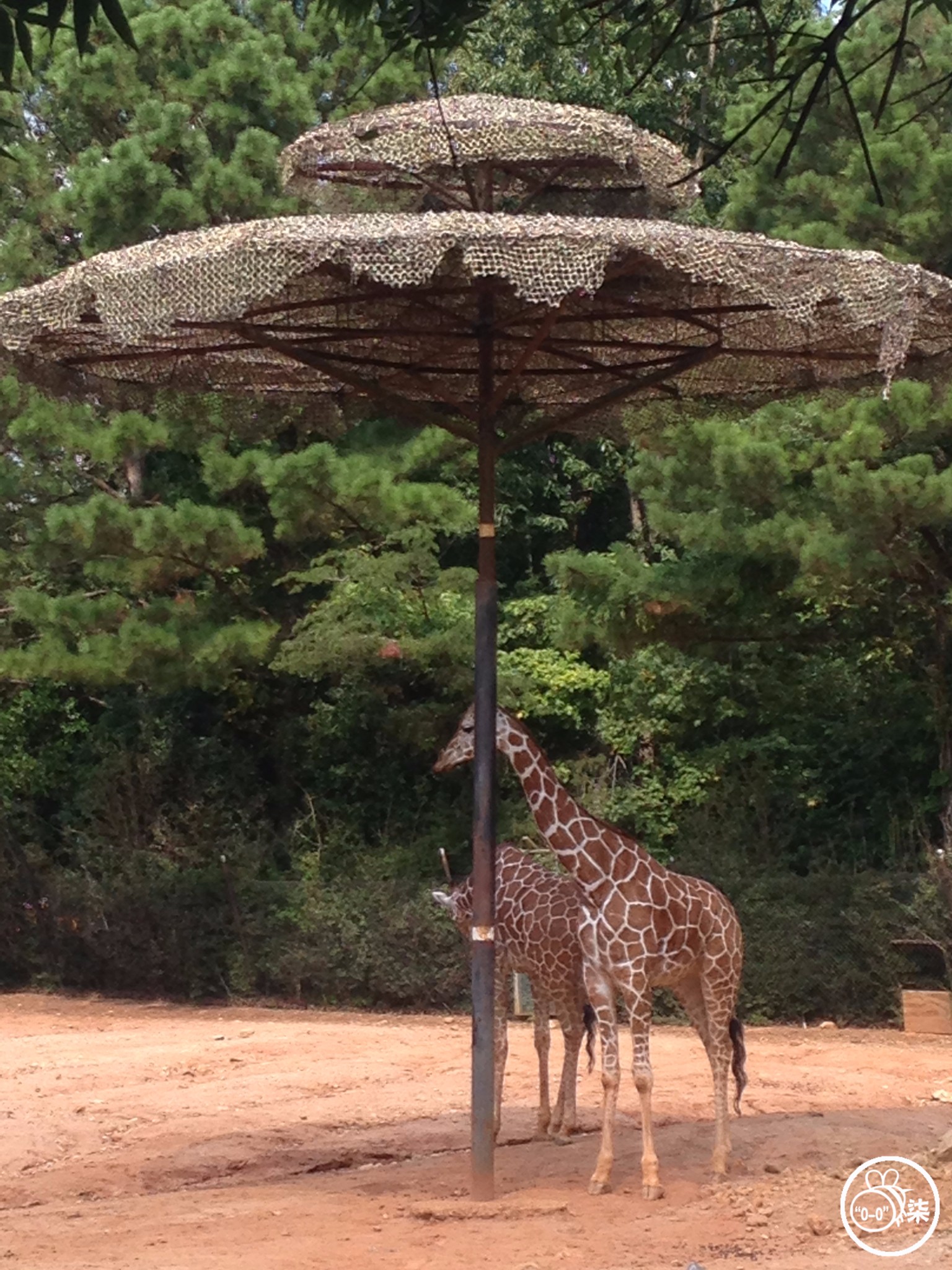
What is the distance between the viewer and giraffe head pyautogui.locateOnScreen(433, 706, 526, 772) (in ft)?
26.1

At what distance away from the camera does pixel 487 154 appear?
9648 millimetres

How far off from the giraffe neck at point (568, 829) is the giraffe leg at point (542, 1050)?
1389 mm

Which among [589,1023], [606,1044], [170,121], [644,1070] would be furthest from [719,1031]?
[170,121]

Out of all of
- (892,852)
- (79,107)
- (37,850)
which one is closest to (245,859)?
(37,850)

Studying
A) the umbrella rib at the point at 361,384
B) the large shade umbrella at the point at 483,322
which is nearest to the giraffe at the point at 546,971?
the large shade umbrella at the point at 483,322

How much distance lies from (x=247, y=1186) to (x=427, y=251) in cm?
439

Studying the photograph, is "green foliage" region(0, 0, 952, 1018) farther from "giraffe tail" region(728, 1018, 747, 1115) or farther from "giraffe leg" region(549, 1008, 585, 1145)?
"giraffe tail" region(728, 1018, 747, 1115)

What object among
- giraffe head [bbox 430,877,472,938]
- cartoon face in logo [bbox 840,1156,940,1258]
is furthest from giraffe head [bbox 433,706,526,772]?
cartoon face in logo [bbox 840,1156,940,1258]

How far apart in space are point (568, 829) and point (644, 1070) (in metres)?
1.09

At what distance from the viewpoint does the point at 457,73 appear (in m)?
25.6

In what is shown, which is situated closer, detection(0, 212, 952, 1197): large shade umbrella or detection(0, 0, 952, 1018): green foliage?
detection(0, 212, 952, 1197): large shade umbrella

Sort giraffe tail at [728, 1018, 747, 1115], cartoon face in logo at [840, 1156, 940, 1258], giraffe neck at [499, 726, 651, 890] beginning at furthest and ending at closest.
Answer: giraffe tail at [728, 1018, 747, 1115]
giraffe neck at [499, 726, 651, 890]
cartoon face in logo at [840, 1156, 940, 1258]

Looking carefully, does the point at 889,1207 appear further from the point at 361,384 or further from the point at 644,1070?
the point at 361,384

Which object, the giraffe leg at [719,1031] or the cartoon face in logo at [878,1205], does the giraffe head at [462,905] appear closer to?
the giraffe leg at [719,1031]
